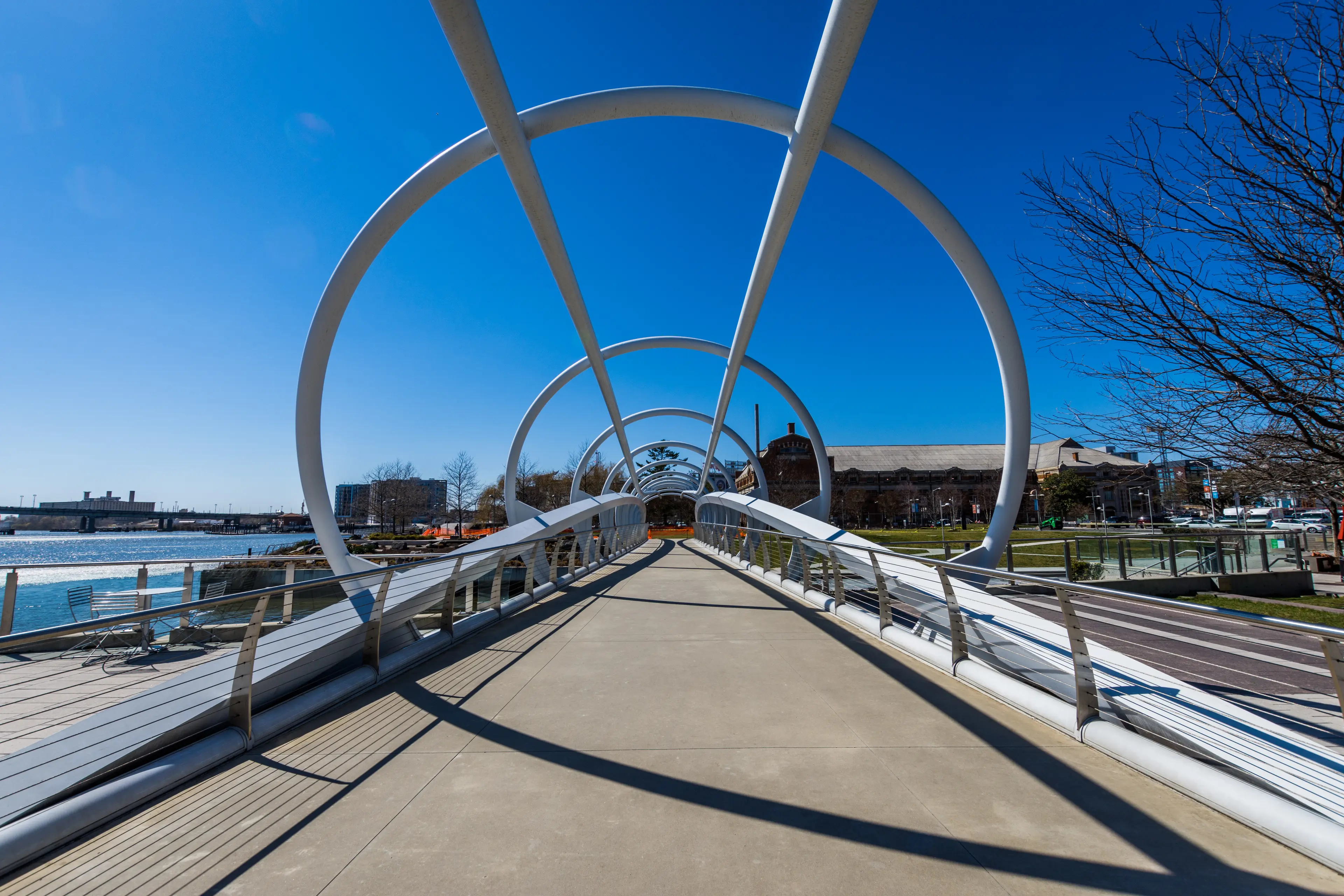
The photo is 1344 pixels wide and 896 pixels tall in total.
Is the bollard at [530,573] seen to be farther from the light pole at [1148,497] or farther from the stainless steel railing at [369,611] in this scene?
the light pole at [1148,497]

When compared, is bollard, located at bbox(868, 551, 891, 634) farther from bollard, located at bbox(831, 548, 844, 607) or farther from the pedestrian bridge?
bollard, located at bbox(831, 548, 844, 607)

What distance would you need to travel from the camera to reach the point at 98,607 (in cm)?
806

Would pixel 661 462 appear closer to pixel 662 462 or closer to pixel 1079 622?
pixel 662 462

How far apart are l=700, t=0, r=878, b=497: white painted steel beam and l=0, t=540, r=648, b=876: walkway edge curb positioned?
653cm

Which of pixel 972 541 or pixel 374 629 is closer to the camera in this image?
pixel 374 629

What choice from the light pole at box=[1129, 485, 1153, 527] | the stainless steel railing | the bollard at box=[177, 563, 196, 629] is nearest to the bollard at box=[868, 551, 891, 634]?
the light pole at box=[1129, 485, 1153, 527]

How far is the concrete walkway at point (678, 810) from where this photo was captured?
212cm

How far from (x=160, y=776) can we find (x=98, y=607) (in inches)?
288

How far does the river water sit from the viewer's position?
9.18 meters

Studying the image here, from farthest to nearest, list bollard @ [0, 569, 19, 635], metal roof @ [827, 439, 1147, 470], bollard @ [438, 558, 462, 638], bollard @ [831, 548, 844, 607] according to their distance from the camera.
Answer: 1. metal roof @ [827, 439, 1147, 470]
2. bollard @ [831, 548, 844, 607]
3. bollard @ [0, 569, 19, 635]
4. bollard @ [438, 558, 462, 638]

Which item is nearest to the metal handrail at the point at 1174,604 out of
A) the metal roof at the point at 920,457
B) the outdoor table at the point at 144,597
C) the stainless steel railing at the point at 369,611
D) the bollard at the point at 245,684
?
the stainless steel railing at the point at 369,611

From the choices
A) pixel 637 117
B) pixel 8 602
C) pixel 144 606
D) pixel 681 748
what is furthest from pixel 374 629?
pixel 637 117

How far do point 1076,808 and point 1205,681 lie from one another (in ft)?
17.5

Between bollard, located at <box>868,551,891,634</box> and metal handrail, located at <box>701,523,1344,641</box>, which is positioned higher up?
metal handrail, located at <box>701,523,1344,641</box>
